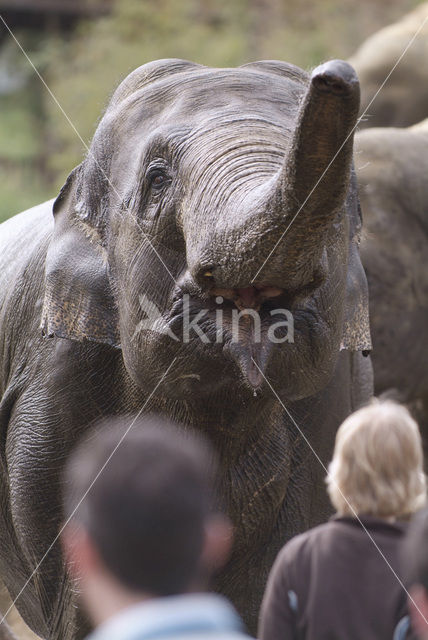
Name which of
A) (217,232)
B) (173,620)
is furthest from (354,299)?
(173,620)

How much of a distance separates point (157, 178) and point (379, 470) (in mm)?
1116

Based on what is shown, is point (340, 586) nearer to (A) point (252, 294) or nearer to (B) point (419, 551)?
(B) point (419, 551)

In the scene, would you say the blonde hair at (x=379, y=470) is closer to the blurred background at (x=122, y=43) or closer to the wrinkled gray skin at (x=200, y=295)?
the wrinkled gray skin at (x=200, y=295)

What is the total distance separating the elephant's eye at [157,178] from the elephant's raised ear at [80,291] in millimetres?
341

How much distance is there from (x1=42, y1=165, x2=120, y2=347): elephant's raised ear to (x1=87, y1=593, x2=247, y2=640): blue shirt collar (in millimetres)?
1845

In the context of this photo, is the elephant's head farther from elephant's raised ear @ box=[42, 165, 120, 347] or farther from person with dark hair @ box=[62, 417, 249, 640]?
person with dark hair @ box=[62, 417, 249, 640]

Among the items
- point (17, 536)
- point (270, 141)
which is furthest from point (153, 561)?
point (17, 536)

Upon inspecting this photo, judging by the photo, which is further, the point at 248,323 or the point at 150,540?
the point at 248,323

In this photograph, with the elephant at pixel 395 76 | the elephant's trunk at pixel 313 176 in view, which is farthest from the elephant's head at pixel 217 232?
the elephant at pixel 395 76

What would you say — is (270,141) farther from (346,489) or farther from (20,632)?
(20,632)

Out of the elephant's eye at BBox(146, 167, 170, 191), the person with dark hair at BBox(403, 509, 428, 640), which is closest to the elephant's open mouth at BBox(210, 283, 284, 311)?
the elephant's eye at BBox(146, 167, 170, 191)

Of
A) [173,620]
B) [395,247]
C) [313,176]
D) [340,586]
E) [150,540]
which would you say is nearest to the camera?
[173,620]

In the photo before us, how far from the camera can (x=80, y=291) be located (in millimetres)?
3598

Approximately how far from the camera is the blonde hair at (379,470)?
2531 millimetres
